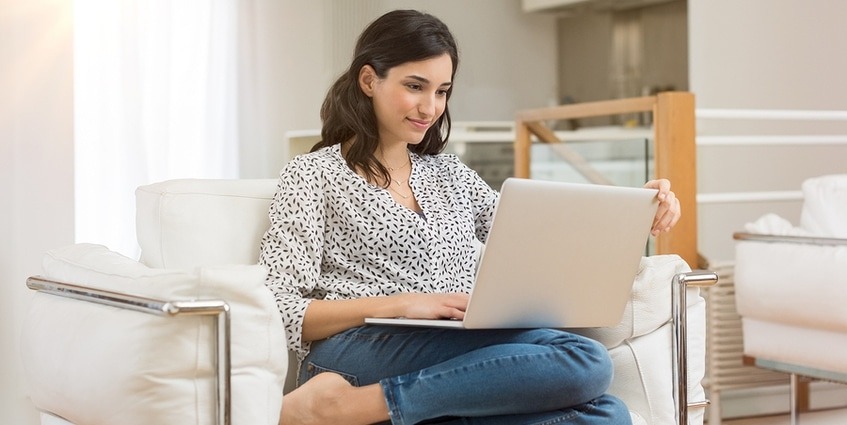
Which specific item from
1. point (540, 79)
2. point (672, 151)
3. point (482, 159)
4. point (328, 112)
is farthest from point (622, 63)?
point (328, 112)

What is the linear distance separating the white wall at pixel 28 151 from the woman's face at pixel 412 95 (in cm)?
94

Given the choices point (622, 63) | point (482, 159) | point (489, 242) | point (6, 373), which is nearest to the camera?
point (489, 242)

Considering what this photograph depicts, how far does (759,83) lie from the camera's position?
18.8 feet

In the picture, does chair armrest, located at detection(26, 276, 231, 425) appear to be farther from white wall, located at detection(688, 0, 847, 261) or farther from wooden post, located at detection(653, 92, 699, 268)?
white wall, located at detection(688, 0, 847, 261)

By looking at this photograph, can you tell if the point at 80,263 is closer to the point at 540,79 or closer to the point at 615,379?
the point at 615,379

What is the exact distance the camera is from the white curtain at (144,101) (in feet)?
11.3

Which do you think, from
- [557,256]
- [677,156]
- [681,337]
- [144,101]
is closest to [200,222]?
[557,256]

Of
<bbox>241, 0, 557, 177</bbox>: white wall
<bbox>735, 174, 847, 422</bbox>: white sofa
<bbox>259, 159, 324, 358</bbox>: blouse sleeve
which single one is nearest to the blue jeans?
<bbox>259, 159, 324, 358</bbox>: blouse sleeve

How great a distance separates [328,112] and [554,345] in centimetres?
76

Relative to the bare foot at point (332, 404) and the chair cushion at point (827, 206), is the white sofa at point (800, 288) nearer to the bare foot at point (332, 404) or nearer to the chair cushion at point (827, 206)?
the chair cushion at point (827, 206)

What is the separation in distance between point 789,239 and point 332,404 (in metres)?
1.99

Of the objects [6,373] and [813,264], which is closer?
[6,373]

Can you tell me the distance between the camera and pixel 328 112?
7.38 feet

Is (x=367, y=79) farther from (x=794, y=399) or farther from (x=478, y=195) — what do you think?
(x=794, y=399)
